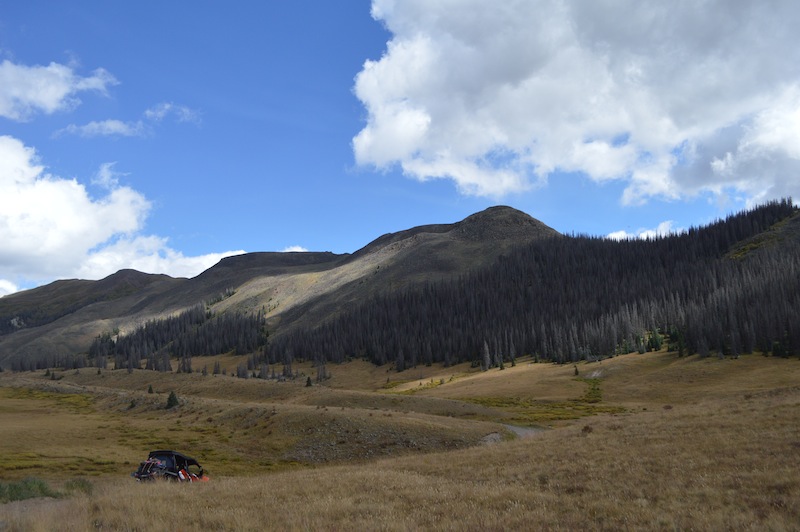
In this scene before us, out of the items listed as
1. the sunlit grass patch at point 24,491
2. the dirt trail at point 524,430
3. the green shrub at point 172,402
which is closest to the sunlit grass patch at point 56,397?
the green shrub at point 172,402

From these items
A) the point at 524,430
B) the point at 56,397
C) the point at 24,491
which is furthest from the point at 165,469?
the point at 56,397

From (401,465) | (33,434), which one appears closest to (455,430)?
(401,465)

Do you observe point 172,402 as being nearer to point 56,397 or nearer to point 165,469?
point 56,397

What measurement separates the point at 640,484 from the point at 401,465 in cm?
1652

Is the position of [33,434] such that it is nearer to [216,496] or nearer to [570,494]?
[216,496]

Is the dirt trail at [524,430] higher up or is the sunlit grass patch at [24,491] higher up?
the sunlit grass patch at [24,491]

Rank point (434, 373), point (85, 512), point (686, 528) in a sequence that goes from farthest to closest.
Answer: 1. point (434, 373)
2. point (85, 512)
3. point (686, 528)

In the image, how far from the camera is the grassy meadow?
1544 cm

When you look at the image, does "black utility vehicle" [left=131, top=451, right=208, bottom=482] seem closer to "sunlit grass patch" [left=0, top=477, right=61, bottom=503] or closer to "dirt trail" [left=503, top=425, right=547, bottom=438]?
"sunlit grass patch" [left=0, top=477, right=61, bottom=503]

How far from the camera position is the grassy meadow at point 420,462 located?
1544cm

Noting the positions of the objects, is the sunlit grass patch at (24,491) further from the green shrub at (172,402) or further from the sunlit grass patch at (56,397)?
the sunlit grass patch at (56,397)

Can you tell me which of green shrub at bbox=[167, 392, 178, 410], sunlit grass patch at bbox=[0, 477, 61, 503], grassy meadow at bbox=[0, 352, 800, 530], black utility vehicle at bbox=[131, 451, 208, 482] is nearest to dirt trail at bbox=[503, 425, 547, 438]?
grassy meadow at bbox=[0, 352, 800, 530]

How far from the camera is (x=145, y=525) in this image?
15203 mm

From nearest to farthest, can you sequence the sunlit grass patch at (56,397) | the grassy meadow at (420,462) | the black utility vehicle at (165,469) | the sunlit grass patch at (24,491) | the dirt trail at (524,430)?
1. the grassy meadow at (420,462)
2. the sunlit grass patch at (24,491)
3. the black utility vehicle at (165,469)
4. the dirt trail at (524,430)
5. the sunlit grass patch at (56,397)
